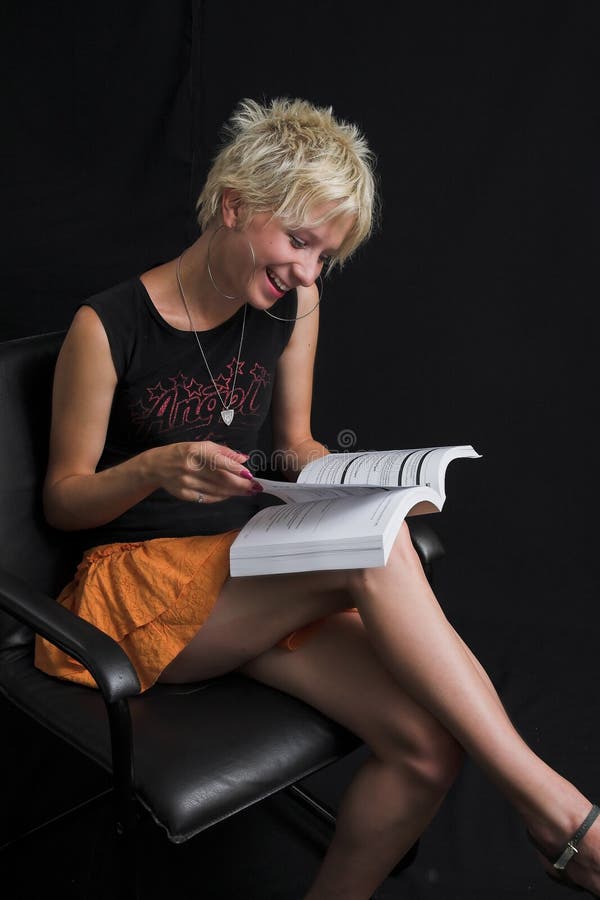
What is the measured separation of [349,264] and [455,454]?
1373mm

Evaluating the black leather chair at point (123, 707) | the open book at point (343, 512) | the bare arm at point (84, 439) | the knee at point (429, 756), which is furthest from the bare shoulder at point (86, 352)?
the knee at point (429, 756)

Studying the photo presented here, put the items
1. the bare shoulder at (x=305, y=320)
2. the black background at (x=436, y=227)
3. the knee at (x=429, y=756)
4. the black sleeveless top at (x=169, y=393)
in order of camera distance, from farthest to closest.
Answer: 1. the black background at (x=436, y=227)
2. the bare shoulder at (x=305, y=320)
3. the black sleeveless top at (x=169, y=393)
4. the knee at (x=429, y=756)

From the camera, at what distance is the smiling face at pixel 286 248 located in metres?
1.73

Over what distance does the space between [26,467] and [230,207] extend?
1.80ft

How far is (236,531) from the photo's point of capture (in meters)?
1.74

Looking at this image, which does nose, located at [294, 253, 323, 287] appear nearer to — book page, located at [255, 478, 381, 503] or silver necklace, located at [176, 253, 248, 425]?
silver necklace, located at [176, 253, 248, 425]

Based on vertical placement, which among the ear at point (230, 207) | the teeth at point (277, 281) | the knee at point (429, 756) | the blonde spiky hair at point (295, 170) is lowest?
the knee at point (429, 756)

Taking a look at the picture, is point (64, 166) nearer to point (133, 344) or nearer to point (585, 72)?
point (133, 344)

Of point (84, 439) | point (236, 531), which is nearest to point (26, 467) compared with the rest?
point (84, 439)

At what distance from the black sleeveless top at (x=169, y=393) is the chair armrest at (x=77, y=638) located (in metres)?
0.37

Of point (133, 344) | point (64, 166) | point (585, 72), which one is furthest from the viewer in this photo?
point (585, 72)

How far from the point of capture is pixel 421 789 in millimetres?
1582

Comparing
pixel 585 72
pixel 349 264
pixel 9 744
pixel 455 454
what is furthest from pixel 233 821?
pixel 585 72

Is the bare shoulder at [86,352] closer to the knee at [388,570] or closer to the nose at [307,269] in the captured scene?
the nose at [307,269]
